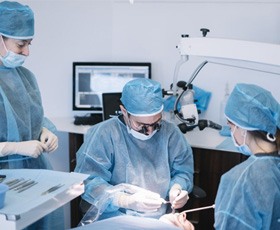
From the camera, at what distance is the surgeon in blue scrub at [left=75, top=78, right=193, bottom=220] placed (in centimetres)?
156

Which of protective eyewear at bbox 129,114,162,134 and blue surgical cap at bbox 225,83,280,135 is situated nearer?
blue surgical cap at bbox 225,83,280,135

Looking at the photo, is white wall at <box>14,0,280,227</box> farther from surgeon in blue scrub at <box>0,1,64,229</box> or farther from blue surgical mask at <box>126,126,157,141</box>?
surgeon in blue scrub at <box>0,1,64,229</box>

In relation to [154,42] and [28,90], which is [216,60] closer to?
[28,90]

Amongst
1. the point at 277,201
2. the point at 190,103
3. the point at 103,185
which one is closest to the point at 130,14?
the point at 190,103

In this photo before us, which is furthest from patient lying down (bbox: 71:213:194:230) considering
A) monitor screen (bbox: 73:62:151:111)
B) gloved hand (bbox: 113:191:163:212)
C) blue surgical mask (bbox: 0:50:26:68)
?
monitor screen (bbox: 73:62:151:111)

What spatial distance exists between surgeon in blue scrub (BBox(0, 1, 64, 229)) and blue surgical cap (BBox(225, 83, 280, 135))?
79 centimetres

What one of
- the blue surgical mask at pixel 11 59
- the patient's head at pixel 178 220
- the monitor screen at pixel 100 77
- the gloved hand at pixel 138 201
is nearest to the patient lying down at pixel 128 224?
the patient's head at pixel 178 220

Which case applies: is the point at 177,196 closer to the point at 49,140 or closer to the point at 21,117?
the point at 49,140

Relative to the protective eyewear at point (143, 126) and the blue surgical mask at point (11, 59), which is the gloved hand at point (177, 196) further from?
the blue surgical mask at point (11, 59)

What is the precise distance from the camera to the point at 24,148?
4.84ft

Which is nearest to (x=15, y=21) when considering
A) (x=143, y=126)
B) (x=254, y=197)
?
(x=143, y=126)

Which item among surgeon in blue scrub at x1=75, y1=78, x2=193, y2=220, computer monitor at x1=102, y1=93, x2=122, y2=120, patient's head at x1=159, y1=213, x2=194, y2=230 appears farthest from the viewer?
computer monitor at x1=102, y1=93, x2=122, y2=120

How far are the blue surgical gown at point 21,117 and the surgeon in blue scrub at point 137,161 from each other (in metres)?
0.19

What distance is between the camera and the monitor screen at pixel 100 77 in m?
2.61
